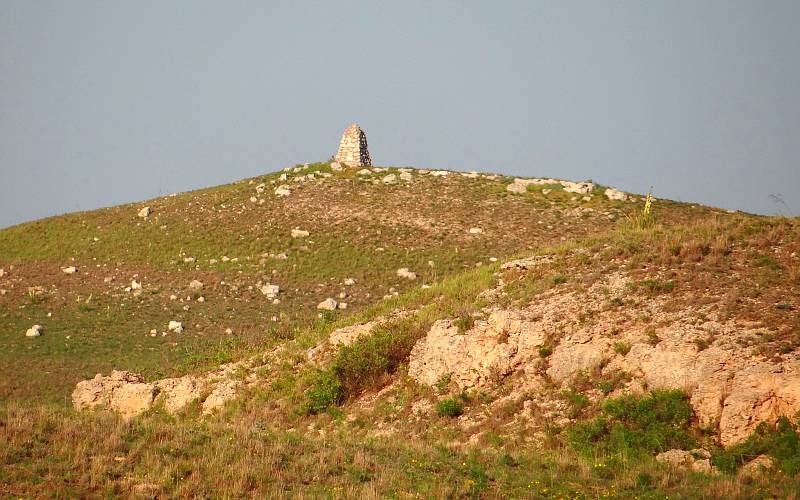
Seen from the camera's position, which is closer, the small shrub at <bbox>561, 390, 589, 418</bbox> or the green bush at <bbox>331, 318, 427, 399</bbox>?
the small shrub at <bbox>561, 390, 589, 418</bbox>

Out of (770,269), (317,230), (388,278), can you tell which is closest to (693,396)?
(770,269)

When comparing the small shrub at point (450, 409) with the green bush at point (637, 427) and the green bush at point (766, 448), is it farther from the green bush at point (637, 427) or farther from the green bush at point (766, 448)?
the green bush at point (766, 448)

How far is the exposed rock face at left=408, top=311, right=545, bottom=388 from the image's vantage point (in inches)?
704

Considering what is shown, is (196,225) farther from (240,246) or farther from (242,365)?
(242,365)

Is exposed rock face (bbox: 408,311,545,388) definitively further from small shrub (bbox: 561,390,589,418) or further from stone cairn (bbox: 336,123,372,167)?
stone cairn (bbox: 336,123,372,167)

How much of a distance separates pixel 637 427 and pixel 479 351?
469 centimetres

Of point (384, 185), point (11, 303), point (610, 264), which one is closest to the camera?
point (610, 264)

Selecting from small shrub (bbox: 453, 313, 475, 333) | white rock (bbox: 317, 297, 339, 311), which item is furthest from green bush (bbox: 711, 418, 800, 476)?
white rock (bbox: 317, 297, 339, 311)

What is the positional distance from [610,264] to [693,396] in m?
7.08

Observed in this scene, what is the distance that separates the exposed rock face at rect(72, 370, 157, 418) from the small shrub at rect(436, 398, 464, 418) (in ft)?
30.2

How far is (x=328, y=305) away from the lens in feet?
100

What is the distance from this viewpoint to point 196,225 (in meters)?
42.2

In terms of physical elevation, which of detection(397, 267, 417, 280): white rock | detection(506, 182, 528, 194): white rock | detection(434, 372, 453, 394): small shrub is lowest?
detection(434, 372, 453, 394): small shrub

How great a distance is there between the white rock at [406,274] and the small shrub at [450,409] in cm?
1675
